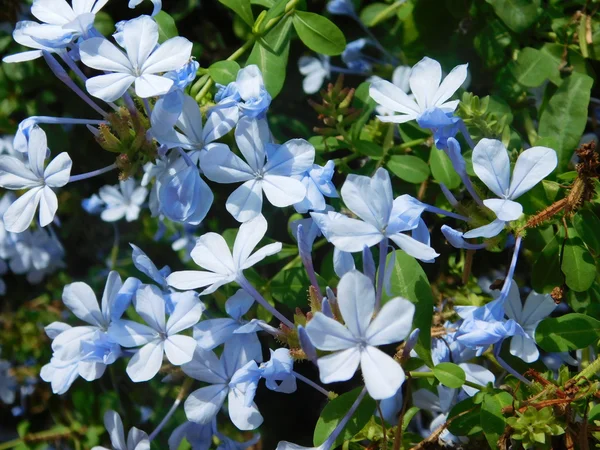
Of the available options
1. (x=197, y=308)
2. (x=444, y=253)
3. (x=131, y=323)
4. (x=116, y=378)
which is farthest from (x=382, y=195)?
(x=116, y=378)

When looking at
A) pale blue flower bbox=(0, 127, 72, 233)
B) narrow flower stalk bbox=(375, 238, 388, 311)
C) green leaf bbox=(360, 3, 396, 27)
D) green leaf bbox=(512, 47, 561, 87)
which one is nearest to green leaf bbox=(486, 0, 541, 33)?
green leaf bbox=(512, 47, 561, 87)

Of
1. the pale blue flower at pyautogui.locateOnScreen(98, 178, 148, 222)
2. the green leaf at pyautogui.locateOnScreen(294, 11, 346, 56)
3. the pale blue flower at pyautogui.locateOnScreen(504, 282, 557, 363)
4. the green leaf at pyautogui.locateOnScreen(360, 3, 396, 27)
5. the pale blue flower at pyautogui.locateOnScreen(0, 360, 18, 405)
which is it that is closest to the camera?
the pale blue flower at pyautogui.locateOnScreen(504, 282, 557, 363)

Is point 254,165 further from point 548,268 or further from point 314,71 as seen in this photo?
point 314,71

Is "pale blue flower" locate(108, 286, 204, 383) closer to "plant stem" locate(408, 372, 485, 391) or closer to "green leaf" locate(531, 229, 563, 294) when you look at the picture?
"plant stem" locate(408, 372, 485, 391)

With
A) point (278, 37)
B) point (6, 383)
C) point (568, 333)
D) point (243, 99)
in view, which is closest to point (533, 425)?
point (568, 333)

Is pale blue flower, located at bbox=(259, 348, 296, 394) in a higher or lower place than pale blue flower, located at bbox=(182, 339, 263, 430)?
higher

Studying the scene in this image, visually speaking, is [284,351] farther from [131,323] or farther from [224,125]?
[224,125]

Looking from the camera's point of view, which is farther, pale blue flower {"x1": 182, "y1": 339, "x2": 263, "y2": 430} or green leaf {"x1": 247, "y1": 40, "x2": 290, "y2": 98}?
green leaf {"x1": 247, "y1": 40, "x2": 290, "y2": 98}
